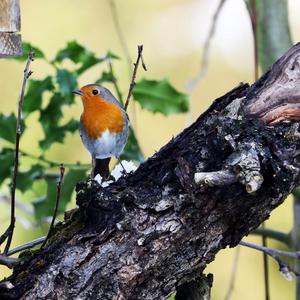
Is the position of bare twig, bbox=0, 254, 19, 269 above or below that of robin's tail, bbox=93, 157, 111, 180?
below

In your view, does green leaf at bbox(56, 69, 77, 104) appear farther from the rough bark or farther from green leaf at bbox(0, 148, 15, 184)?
the rough bark

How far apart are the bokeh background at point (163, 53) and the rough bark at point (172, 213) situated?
3.22 metres

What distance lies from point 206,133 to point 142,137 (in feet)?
12.4

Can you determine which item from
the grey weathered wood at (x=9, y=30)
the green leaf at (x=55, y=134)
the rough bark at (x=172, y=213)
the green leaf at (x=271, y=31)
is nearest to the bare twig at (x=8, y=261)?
the rough bark at (x=172, y=213)

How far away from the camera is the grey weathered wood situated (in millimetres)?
2586

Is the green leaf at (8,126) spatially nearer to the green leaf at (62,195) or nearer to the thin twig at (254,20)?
the green leaf at (62,195)

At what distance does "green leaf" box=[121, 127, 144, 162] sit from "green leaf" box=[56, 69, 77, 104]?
33cm

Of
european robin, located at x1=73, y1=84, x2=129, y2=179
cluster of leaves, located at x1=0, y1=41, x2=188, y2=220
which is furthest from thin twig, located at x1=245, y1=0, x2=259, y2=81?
european robin, located at x1=73, y1=84, x2=129, y2=179

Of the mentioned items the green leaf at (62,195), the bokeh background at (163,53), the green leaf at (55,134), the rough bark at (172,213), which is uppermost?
the bokeh background at (163,53)

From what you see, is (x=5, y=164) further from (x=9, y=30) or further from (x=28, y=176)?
(x=9, y=30)

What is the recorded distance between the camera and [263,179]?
6.69 feet

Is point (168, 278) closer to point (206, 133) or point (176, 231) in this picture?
point (176, 231)

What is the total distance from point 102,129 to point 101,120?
61mm

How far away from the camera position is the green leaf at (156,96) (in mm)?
3293
